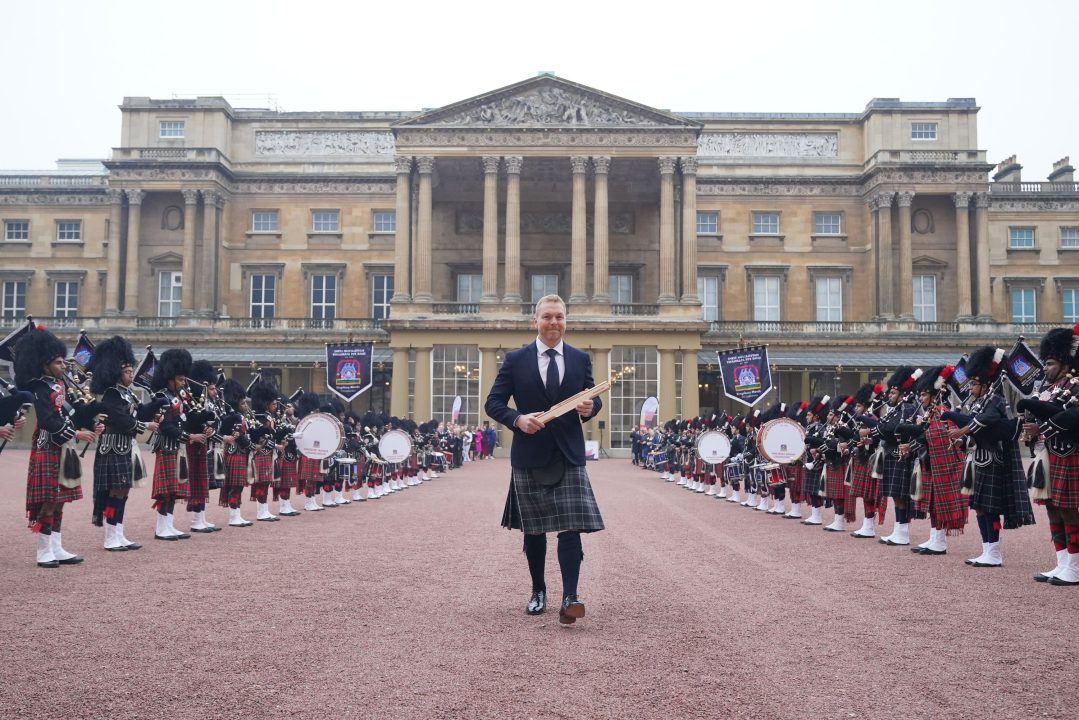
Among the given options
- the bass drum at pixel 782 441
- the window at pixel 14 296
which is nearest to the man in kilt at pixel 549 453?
the bass drum at pixel 782 441

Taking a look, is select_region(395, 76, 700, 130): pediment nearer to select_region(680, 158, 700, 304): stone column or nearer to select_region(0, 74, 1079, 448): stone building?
select_region(0, 74, 1079, 448): stone building

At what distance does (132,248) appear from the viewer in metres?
57.0

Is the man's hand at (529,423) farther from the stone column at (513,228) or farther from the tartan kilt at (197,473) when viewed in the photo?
the stone column at (513,228)

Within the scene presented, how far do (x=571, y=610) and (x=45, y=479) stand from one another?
604cm

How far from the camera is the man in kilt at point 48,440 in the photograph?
9656 millimetres

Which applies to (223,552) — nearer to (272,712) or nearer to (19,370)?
(19,370)

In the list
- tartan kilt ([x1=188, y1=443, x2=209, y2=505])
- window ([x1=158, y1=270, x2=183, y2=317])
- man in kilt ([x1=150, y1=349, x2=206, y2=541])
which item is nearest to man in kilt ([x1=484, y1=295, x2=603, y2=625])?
man in kilt ([x1=150, y1=349, x2=206, y2=541])

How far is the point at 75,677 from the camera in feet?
17.9

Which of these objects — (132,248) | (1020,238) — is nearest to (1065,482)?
(132,248)

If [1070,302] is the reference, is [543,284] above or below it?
above

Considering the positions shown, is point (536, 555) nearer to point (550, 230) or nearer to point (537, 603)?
point (537, 603)

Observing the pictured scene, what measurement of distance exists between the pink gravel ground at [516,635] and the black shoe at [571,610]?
0.15 meters

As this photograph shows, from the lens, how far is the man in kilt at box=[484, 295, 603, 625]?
6.91m

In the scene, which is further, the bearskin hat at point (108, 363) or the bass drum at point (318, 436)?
the bass drum at point (318, 436)
